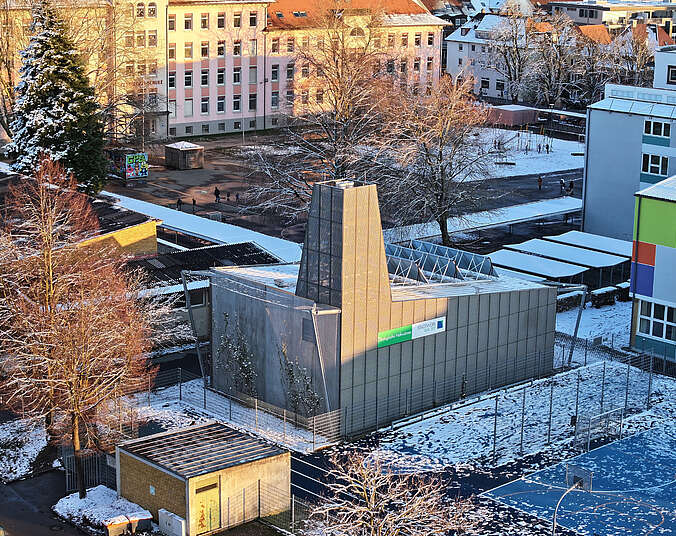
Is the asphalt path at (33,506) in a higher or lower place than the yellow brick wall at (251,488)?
lower

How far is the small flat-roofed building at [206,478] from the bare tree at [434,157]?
78.1 ft

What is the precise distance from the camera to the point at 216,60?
283 ft

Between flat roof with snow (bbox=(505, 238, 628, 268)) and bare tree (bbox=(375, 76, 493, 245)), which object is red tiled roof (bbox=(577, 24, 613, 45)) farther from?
flat roof with snow (bbox=(505, 238, 628, 268))

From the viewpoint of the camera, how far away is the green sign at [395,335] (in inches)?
1407

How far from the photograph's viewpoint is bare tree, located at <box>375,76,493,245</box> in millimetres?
53406

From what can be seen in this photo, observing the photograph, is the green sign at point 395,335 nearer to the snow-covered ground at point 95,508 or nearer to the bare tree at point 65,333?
the bare tree at point 65,333

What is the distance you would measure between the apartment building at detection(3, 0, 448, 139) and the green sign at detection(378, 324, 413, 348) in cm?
4368

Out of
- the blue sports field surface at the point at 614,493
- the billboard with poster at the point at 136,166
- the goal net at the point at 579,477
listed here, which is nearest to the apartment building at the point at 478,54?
the billboard with poster at the point at 136,166

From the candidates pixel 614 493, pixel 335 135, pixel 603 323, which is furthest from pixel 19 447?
pixel 335 135

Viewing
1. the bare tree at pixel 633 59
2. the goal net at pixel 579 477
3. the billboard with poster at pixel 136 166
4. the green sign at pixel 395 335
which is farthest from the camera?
the bare tree at pixel 633 59

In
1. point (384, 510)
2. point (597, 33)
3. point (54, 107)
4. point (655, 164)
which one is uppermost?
point (597, 33)

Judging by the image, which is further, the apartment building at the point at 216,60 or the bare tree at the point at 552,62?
the bare tree at the point at 552,62

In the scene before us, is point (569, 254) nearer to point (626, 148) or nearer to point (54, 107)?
point (626, 148)

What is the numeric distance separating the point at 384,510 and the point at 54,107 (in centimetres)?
3390
